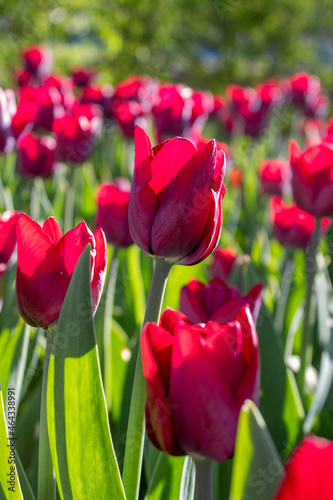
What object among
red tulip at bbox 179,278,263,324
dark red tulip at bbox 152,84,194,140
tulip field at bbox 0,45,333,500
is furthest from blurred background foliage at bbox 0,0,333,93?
red tulip at bbox 179,278,263,324

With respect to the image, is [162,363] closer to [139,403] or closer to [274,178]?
[139,403]

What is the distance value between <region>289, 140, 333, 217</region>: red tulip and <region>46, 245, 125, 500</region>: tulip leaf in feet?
1.83

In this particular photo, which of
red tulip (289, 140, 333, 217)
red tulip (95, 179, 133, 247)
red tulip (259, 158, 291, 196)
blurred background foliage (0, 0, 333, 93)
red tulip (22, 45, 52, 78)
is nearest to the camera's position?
red tulip (289, 140, 333, 217)

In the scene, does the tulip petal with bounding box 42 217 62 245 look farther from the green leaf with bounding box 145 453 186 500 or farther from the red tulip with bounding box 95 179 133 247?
the red tulip with bounding box 95 179 133 247

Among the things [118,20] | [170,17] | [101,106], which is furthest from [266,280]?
[170,17]

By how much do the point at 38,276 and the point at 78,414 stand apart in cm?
12

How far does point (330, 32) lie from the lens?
35.9 feet

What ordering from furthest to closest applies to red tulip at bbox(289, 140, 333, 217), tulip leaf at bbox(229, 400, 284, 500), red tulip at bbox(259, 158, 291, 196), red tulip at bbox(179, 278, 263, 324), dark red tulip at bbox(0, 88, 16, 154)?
red tulip at bbox(259, 158, 291, 196), dark red tulip at bbox(0, 88, 16, 154), red tulip at bbox(289, 140, 333, 217), red tulip at bbox(179, 278, 263, 324), tulip leaf at bbox(229, 400, 284, 500)

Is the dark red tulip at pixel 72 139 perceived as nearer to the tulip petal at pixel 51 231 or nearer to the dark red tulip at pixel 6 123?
the dark red tulip at pixel 6 123

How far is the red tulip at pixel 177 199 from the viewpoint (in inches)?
19.6

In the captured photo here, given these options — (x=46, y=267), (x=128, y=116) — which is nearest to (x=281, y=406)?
(x=46, y=267)

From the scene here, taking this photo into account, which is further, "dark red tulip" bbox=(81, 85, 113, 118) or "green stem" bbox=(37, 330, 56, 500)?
"dark red tulip" bbox=(81, 85, 113, 118)

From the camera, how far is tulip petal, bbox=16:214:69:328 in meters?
0.50

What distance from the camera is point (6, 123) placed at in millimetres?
1249
